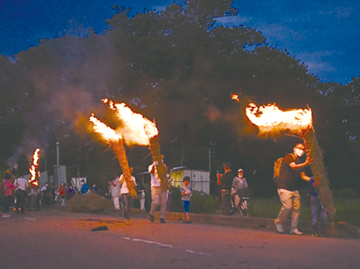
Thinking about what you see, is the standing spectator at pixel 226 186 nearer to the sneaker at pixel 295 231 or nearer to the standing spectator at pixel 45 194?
the sneaker at pixel 295 231

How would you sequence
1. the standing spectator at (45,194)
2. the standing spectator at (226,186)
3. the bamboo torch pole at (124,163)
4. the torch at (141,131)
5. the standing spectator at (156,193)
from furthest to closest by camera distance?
1. the standing spectator at (45,194)
2. the bamboo torch pole at (124,163)
3. the standing spectator at (226,186)
4. the torch at (141,131)
5. the standing spectator at (156,193)

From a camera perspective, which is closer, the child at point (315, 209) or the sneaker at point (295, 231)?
the child at point (315, 209)

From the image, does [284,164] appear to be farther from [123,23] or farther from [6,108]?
[6,108]

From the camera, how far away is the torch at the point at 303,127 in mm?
14781

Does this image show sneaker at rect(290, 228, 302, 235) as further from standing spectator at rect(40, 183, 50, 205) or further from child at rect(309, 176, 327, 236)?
standing spectator at rect(40, 183, 50, 205)

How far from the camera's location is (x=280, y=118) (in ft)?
50.2

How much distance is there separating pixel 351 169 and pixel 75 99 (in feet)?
81.3

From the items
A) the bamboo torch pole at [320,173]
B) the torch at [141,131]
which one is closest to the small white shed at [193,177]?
the torch at [141,131]

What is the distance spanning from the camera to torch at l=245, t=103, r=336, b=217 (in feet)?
48.5

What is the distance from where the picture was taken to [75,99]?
41.5 metres

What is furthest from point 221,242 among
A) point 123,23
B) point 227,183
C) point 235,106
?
point 123,23

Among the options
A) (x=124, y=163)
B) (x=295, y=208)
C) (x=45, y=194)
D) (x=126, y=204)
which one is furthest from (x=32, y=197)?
(x=295, y=208)

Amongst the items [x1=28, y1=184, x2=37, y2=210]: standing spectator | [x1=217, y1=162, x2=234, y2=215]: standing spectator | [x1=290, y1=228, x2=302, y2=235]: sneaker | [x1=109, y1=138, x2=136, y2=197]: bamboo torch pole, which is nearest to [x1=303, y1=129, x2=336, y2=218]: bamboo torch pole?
[x1=290, y1=228, x2=302, y2=235]: sneaker

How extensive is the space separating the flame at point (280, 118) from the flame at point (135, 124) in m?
5.68
